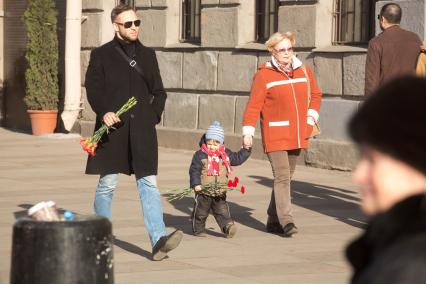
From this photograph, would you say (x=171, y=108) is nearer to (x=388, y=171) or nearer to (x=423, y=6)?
(x=423, y=6)

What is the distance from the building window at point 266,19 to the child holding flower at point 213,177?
23.8 ft

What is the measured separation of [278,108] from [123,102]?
1.44 meters

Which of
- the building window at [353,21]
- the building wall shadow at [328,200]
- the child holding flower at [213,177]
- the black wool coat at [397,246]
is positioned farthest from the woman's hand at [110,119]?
the building window at [353,21]

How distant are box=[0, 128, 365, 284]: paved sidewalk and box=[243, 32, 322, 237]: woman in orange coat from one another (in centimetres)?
39

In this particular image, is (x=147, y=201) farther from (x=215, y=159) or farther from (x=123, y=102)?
(x=215, y=159)

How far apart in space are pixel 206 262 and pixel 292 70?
193cm

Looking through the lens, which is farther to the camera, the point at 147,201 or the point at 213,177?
the point at 213,177

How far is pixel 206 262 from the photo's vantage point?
26.3ft

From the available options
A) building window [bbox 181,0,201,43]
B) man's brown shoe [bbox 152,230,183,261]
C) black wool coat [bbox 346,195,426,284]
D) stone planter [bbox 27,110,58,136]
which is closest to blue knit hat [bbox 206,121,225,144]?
man's brown shoe [bbox 152,230,183,261]

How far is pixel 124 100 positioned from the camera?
325 inches

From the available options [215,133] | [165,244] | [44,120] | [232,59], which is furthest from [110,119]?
[44,120]

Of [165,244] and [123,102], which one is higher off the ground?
[123,102]

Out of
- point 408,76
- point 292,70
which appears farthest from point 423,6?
point 408,76

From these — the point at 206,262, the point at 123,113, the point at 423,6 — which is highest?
the point at 423,6
